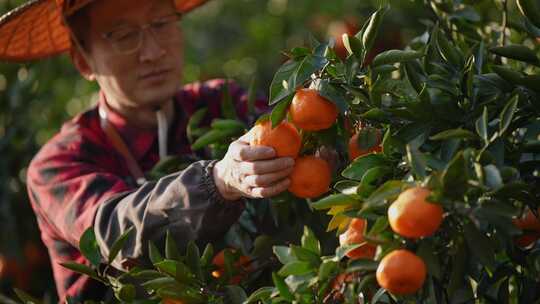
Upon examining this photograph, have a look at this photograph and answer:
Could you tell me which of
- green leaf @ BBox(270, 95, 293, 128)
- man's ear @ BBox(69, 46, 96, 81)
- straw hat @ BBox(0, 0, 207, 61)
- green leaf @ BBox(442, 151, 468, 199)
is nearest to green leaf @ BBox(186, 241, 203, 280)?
green leaf @ BBox(270, 95, 293, 128)

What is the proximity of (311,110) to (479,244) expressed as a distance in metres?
0.30

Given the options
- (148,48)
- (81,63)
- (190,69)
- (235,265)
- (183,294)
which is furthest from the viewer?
(190,69)

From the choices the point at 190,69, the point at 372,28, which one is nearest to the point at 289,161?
the point at 372,28

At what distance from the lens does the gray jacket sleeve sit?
169cm

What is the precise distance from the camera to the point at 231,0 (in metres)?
4.08

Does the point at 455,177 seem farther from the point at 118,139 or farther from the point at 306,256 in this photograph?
the point at 118,139

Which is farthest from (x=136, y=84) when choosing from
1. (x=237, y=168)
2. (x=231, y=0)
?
(x=231, y=0)

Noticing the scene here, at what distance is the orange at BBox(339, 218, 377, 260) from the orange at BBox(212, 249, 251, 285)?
34 cm

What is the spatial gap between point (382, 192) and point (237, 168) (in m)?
0.31

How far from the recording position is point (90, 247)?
5.69 ft

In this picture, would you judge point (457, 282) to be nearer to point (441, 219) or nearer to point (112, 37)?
point (441, 219)

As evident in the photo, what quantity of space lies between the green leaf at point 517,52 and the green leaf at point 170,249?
585 millimetres

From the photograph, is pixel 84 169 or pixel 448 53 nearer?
pixel 448 53

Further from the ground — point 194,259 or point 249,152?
point 249,152
